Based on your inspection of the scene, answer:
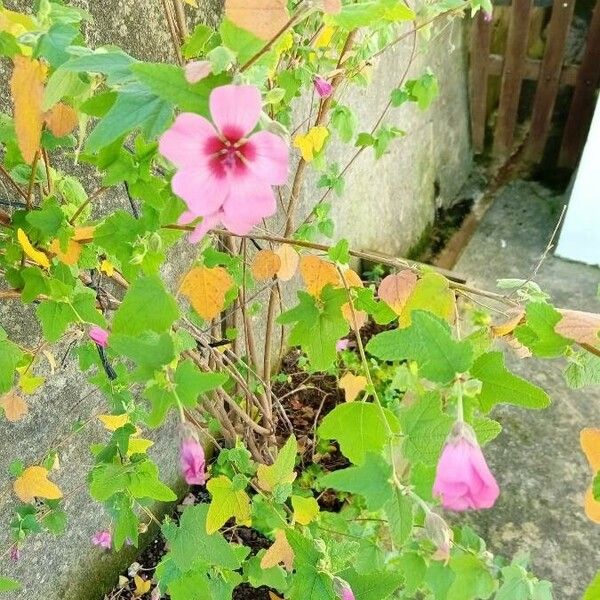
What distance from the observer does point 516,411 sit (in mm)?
2439

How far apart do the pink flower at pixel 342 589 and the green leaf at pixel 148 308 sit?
0.47 meters

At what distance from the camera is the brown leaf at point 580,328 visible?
757 mm

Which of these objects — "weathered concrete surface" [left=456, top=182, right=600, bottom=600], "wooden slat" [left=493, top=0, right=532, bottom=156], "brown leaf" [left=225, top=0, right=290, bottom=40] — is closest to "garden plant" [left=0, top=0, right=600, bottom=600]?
"brown leaf" [left=225, top=0, right=290, bottom=40]

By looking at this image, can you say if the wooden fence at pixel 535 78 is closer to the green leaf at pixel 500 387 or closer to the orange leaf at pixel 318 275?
the orange leaf at pixel 318 275

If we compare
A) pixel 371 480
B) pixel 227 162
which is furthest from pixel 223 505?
pixel 227 162

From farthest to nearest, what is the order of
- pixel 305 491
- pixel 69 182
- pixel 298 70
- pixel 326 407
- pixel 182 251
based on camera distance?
pixel 326 407, pixel 305 491, pixel 182 251, pixel 298 70, pixel 69 182

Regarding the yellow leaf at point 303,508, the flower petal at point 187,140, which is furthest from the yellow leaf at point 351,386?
the flower petal at point 187,140

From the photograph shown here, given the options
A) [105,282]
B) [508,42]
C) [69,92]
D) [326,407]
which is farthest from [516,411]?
[69,92]

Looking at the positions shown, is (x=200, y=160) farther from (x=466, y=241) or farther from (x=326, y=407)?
(x=466, y=241)

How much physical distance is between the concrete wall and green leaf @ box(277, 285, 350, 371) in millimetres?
Answer: 585

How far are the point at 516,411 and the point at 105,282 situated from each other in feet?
5.22

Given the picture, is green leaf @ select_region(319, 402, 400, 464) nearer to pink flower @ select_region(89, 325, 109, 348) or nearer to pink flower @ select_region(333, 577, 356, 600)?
pink flower @ select_region(333, 577, 356, 600)

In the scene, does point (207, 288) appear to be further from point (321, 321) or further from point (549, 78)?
point (549, 78)

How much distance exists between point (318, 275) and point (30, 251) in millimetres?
419
